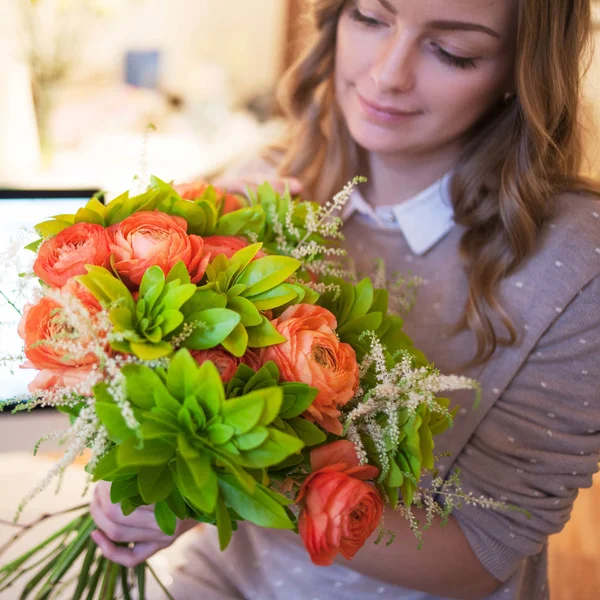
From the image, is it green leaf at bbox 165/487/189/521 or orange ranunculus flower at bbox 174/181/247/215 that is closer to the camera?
green leaf at bbox 165/487/189/521

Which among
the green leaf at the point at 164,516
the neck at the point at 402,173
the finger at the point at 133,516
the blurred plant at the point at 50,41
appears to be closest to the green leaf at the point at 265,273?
the green leaf at the point at 164,516

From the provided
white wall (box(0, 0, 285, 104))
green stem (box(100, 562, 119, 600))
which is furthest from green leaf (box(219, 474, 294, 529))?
white wall (box(0, 0, 285, 104))

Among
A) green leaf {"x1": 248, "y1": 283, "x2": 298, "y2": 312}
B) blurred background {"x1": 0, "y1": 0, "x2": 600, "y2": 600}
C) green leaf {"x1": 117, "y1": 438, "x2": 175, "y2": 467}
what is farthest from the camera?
blurred background {"x1": 0, "y1": 0, "x2": 600, "y2": 600}

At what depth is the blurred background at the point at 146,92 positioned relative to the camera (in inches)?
82.4

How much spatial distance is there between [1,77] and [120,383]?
1.81 metres

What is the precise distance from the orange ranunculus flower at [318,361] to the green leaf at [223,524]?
11 cm

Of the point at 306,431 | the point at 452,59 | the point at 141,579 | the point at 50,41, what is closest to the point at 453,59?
the point at 452,59

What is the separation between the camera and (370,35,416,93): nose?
872mm

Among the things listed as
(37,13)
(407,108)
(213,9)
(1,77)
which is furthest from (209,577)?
(213,9)

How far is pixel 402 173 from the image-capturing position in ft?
3.64

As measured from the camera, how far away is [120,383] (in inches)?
20.7

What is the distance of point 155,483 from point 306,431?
0.44 ft

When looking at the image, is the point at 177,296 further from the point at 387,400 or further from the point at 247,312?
the point at 387,400

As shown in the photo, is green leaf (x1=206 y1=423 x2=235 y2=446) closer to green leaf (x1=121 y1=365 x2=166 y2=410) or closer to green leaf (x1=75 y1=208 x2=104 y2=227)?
green leaf (x1=121 y1=365 x2=166 y2=410)
